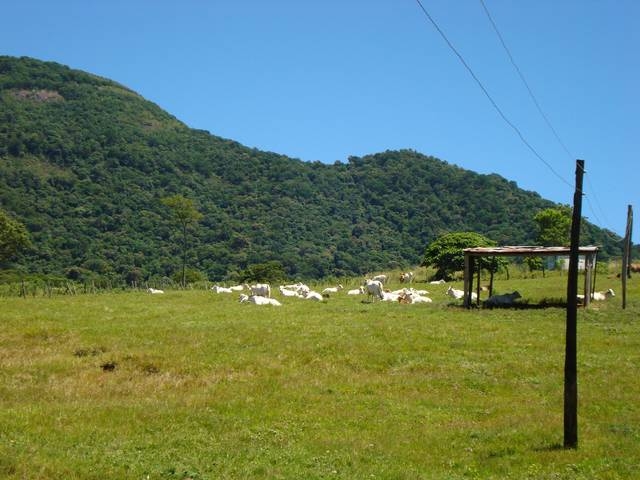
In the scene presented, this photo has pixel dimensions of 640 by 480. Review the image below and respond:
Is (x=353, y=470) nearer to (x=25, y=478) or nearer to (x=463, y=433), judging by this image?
(x=463, y=433)

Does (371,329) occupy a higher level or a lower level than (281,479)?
higher

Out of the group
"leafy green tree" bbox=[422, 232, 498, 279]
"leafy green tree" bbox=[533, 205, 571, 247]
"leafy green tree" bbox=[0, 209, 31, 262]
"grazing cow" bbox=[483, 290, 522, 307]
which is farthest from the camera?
"leafy green tree" bbox=[533, 205, 571, 247]

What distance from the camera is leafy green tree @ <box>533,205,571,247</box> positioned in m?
69.7

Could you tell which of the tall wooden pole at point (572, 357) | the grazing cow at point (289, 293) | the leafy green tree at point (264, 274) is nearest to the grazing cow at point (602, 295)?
the grazing cow at point (289, 293)

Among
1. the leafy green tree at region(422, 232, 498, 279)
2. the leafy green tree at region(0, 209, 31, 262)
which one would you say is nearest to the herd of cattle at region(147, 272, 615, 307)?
the leafy green tree at region(422, 232, 498, 279)

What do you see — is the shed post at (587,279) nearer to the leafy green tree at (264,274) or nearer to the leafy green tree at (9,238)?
the leafy green tree at (264,274)

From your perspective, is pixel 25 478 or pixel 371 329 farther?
pixel 371 329

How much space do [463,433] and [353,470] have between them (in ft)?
11.2

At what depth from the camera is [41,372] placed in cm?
1922

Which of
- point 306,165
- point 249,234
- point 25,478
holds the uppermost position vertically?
point 306,165

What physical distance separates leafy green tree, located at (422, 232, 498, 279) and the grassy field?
2902cm

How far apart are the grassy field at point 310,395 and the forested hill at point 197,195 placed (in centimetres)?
5510

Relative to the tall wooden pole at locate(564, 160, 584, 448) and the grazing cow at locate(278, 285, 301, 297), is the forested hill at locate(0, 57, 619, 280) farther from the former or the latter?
the tall wooden pole at locate(564, 160, 584, 448)

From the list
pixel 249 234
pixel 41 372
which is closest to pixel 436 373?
pixel 41 372
